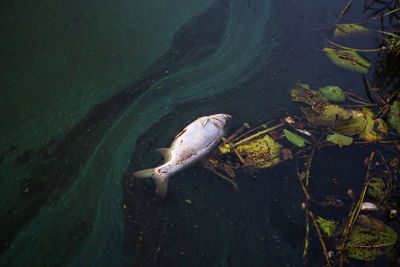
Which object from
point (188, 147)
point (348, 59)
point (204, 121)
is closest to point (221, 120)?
point (204, 121)

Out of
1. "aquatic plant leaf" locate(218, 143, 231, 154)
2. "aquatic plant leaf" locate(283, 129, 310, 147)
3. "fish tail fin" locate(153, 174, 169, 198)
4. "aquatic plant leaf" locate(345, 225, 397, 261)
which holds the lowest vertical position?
"aquatic plant leaf" locate(345, 225, 397, 261)

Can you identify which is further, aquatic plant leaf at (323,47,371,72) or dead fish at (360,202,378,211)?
aquatic plant leaf at (323,47,371,72)

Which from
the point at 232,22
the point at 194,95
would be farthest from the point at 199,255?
the point at 232,22

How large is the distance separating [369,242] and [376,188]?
1.25 feet

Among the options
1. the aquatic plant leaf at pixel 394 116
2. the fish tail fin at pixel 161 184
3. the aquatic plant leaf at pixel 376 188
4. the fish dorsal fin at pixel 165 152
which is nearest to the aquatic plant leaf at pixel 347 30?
the aquatic plant leaf at pixel 394 116

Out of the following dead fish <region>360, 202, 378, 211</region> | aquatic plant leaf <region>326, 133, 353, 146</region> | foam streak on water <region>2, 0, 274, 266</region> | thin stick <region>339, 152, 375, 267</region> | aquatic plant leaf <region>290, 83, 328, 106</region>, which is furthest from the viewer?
aquatic plant leaf <region>290, 83, 328, 106</region>

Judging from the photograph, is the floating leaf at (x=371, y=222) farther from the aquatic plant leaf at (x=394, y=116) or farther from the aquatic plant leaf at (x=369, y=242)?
the aquatic plant leaf at (x=394, y=116)

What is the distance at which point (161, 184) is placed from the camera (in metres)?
1.44

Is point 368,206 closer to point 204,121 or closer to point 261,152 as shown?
point 261,152

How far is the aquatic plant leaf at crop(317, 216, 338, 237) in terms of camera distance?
143 centimetres

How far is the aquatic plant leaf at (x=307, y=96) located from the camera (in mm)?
1915

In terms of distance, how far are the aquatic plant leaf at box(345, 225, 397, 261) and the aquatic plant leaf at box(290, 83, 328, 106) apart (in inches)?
37.0

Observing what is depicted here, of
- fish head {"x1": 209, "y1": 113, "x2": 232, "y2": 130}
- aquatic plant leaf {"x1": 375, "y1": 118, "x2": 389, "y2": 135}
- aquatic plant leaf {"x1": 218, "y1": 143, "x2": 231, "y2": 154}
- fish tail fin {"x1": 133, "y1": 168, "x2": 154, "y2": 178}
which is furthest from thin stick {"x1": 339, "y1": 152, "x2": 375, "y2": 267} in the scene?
fish tail fin {"x1": 133, "y1": 168, "x2": 154, "y2": 178}

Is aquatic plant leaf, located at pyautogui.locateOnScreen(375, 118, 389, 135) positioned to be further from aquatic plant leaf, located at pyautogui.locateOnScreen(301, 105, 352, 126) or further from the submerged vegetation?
aquatic plant leaf, located at pyautogui.locateOnScreen(301, 105, 352, 126)
